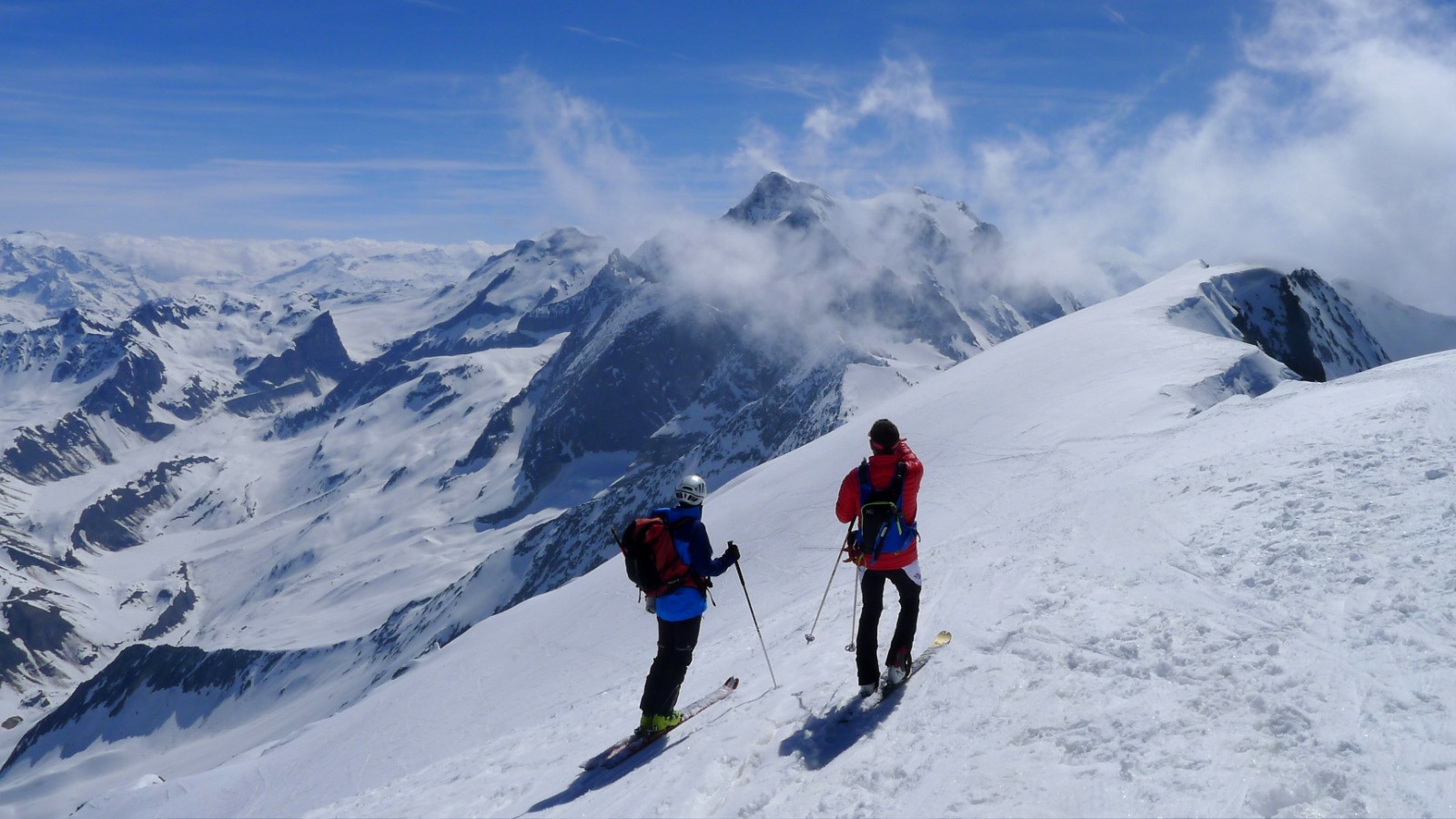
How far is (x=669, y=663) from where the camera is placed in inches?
445

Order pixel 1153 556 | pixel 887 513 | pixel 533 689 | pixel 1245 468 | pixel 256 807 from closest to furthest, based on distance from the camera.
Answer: pixel 887 513, pixel 1153 556, pixel 1245 468, pixel 256 807, pixel 533 689

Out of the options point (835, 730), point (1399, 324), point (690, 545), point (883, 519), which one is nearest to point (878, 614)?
point (883, 519)

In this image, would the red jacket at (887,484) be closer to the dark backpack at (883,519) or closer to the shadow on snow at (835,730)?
the dark backpack at (883,519)

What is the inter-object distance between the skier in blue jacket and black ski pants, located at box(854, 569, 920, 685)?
5.86ft

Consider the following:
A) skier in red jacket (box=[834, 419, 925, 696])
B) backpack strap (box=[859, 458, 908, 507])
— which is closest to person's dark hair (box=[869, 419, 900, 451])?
skier in red jacket (box=[834, 419, 925, 696])

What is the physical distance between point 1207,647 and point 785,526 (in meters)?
23.7

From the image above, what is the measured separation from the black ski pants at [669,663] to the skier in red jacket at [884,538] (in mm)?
2351

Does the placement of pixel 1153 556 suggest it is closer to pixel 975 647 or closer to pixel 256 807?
pixel 975 647

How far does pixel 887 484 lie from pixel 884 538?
2.10 feet

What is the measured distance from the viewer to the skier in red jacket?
960cm

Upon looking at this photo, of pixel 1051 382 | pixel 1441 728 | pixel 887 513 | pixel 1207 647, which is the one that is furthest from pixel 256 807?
pixel 1051 382

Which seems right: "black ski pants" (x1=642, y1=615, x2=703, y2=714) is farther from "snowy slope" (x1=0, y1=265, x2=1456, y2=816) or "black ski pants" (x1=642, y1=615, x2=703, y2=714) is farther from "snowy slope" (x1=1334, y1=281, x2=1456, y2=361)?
"snowy slope" (x1=1334, y1=281, x2=1456, y2=361)

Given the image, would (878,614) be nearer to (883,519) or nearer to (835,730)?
(883,519)

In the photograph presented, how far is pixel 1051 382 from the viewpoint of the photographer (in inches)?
1373
